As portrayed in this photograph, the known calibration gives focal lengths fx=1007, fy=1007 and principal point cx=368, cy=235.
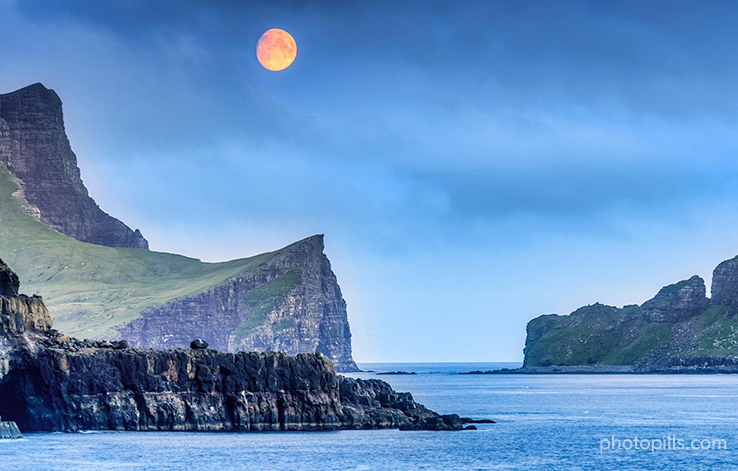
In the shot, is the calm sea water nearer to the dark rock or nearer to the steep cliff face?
the steep cliff face

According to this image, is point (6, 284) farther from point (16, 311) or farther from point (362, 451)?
point (362, 451)

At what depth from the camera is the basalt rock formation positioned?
120m

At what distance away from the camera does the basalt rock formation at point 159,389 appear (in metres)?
120

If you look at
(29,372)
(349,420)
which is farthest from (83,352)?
(349,420)

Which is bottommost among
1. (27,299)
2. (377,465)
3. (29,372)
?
(377,465)

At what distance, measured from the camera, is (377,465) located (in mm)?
102375

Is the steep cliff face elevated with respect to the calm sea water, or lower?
elevated

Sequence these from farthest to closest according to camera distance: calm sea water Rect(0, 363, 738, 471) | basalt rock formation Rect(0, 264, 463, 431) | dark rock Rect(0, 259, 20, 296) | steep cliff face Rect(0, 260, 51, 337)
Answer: dark rock Rect(0, 259, 20, 296), steep cliff face Rect(0, 260, 51, 337), basalt rock formation Rect(0, 264, 463, 431), calm sea water Rect(0, 363, 738, 471)

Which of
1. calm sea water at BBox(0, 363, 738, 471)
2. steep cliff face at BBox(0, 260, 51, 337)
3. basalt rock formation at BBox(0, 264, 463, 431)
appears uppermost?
steep cliff face at BBox(0, 260, 51, 337)

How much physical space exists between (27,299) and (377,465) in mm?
53203

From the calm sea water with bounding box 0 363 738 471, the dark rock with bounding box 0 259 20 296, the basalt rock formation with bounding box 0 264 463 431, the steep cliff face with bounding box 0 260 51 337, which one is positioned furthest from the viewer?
the dark rock with bounding box 0 259 20 296

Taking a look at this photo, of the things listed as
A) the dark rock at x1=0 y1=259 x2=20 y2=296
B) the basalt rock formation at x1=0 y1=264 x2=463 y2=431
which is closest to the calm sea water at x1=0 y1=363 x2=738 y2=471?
the basalt rock formation at x1=0 y1=264 x2=463 y2=431

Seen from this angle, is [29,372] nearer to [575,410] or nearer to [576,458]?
[576,458]

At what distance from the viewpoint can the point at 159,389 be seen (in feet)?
407
